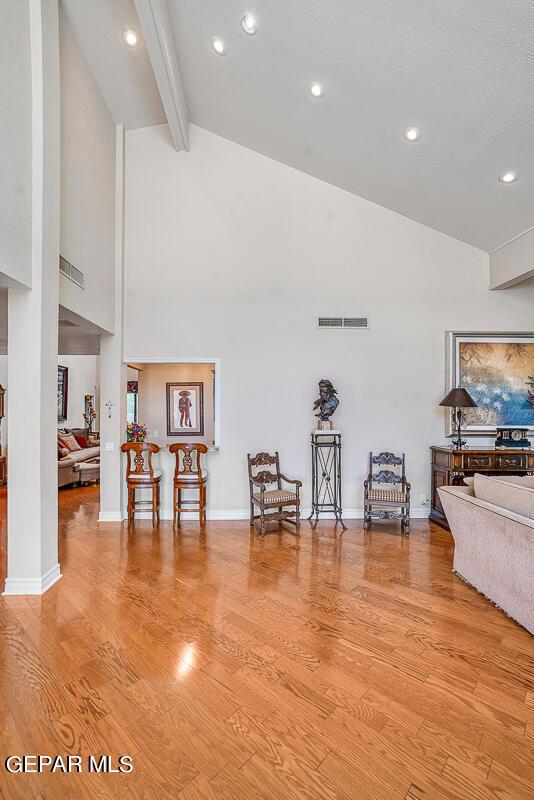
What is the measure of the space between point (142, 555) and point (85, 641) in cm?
156

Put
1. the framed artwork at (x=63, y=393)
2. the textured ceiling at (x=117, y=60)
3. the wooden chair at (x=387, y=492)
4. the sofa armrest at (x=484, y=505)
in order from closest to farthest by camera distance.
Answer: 1. the sofa armrest at (x=484, y=505)
2. the textured ceiling at (x=117, y=60)
3. the wooden chair at (x=387, y=492)
4. the framed artwork at (x=63, y=393)

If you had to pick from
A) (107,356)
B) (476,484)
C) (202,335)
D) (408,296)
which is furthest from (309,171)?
(476,484)

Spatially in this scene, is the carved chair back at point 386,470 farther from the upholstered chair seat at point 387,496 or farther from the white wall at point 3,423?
the white wall at point 3,423

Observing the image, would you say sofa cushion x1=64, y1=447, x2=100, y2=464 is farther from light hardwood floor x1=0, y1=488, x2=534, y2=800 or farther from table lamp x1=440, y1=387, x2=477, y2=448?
table lamp x1=440, y1=387, x2=477, y2=448

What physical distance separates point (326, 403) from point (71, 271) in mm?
3362

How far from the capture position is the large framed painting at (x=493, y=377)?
5.52m

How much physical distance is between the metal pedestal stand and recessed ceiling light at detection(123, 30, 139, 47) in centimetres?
485

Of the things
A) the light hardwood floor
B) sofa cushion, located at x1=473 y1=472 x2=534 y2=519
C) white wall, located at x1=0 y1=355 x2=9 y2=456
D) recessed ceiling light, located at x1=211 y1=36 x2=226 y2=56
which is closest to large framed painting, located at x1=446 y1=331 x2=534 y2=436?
sofa cushion, located at x1=473 y1=472 x2=534 y2=519

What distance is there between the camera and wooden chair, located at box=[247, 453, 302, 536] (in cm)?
485

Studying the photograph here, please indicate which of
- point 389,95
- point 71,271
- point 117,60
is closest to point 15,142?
point 71,271

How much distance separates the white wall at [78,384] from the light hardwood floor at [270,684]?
25.6ft

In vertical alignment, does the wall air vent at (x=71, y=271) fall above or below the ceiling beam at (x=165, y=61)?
below

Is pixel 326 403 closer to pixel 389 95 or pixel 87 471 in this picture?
pixel 389 95

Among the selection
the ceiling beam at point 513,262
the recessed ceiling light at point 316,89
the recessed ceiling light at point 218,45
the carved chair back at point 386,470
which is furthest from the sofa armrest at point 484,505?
the recessed ceiling light at point 218,45
